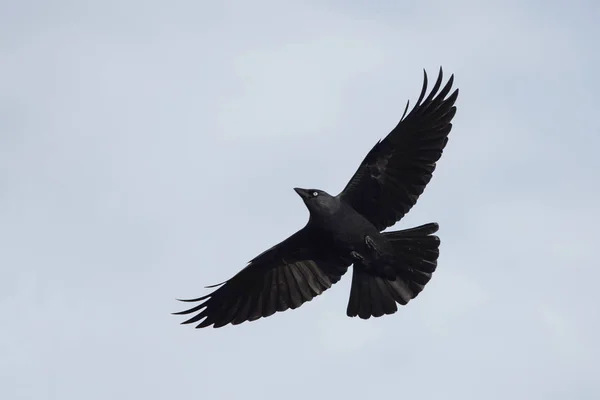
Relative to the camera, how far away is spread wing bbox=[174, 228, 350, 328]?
62.6 ft

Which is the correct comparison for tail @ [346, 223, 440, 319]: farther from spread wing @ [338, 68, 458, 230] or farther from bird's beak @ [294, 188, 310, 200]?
bird's beak @ [294, 188, 310, 200]

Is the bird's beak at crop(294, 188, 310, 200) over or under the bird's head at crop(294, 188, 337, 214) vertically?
over

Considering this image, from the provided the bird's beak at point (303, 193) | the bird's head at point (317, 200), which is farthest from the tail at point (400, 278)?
the bird's beak at point (303, 193)

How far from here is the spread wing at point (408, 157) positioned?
18031mm

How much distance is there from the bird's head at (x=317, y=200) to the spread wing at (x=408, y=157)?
0.35 metres

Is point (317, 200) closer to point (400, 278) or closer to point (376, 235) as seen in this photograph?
point (376, 235)

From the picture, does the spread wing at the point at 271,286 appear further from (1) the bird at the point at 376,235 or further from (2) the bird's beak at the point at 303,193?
(2) the bird's beak at the point at 303,193

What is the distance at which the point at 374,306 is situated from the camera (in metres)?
18.8

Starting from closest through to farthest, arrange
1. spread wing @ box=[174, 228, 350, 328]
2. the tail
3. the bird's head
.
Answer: the bird's head < the tail < spread wing @ box=[174, 228, 350, 328]

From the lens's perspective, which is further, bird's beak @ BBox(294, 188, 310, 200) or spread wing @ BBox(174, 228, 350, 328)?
spread wing @ BBox(174, 228, 350, 328)

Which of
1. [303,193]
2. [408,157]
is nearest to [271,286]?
[303,193]

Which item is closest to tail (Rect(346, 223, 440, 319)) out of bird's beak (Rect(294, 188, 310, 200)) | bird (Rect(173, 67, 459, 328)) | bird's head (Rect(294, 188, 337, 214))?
bird (Rect(173, 67, 459, 328))

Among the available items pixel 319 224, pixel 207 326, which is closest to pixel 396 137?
pixel 319 224

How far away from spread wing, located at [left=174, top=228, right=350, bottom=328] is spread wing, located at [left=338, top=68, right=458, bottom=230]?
4.72 ft
